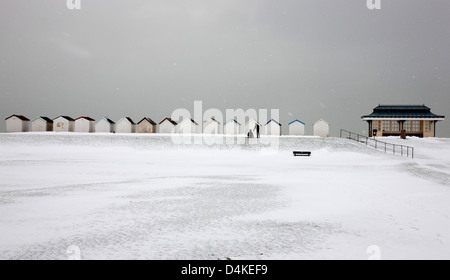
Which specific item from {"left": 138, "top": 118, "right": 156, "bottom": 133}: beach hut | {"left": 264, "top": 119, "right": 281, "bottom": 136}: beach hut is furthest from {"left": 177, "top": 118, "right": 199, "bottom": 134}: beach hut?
{"left": 264, "top": 119, "right": 281, "bottom": 136}: beach hut

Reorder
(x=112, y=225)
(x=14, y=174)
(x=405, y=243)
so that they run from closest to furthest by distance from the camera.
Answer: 1. (x=405, y=243)
2. (x=112, y=225)
3. (x=14, y=174)

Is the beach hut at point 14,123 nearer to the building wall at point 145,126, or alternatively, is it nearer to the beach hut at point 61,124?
the beach hut at point 61,124

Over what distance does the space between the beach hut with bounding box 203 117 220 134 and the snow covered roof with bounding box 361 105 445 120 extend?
27507 millimetres

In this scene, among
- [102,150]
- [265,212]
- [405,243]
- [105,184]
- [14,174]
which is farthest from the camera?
[102,150]

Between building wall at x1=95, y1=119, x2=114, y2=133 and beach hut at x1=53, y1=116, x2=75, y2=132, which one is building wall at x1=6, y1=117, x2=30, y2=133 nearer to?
beach hut at x1=53, y1=116, x2=75, y2=132

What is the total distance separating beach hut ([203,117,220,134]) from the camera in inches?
2566

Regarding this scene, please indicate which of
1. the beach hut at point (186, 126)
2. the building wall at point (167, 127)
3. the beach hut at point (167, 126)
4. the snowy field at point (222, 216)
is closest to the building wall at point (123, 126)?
the beach hut at point (167, 126)

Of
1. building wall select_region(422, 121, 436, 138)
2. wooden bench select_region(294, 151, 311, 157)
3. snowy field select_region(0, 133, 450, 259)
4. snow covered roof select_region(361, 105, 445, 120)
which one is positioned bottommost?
wooden bench select_region(294, 151, 311, 157)

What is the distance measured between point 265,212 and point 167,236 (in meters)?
3.70

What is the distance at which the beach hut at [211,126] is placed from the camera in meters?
65.2
